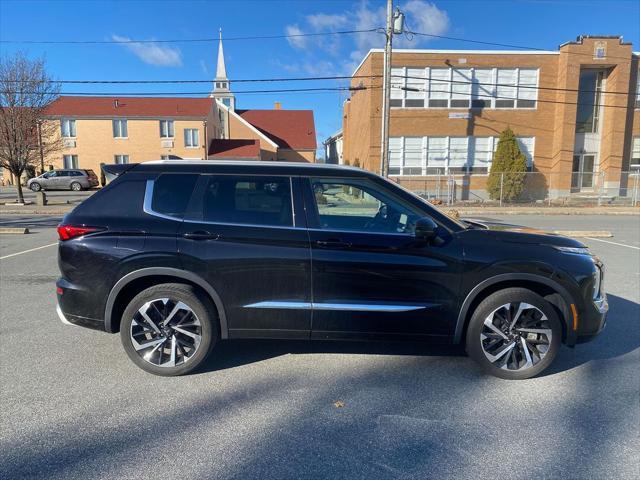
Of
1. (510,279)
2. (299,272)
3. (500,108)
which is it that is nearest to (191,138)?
(500,108)

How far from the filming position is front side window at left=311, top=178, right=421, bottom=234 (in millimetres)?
3646

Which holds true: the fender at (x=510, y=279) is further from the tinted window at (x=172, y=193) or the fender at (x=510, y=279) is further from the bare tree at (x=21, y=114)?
the bare tree at (x=21, y=114)

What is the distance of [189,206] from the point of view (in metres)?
3.66

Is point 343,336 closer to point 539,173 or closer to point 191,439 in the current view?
point 191,439

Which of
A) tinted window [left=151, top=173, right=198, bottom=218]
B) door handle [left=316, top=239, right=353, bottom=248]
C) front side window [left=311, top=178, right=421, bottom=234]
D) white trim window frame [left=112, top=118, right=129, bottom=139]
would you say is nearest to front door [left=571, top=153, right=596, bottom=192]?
front side window [left=311, top=178, right=421, bottom=234]

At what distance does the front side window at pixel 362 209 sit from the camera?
12.0ft

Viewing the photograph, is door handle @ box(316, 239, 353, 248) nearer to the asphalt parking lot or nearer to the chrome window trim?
the chrome window trim

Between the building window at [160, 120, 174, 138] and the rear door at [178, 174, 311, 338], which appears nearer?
the rear door at [178, 174, 311, 338]

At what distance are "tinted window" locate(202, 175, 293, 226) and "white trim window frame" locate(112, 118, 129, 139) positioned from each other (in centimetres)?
3918

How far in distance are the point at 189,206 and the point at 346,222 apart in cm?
135

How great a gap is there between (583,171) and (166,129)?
108 ft

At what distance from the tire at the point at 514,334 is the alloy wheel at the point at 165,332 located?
2.36 metres

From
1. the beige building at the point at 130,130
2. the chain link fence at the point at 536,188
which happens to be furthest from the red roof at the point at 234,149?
the chain link fence at the point at 536,188

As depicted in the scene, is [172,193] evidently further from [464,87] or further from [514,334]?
[464,87]
